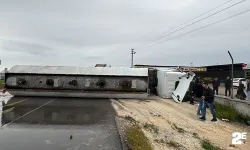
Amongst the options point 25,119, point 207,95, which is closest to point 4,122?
point 25,119

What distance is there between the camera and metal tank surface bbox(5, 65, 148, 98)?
20.3 metres

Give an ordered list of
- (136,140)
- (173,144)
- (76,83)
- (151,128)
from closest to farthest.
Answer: (136,140)
(173,144)
(151,128)
(76,83)

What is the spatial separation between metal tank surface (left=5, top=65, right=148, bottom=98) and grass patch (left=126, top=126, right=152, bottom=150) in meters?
10.9

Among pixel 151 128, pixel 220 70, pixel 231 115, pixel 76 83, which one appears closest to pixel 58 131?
pixel 151 128

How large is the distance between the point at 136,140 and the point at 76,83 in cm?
1327

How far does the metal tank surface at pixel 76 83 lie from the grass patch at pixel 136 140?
10.9 metres

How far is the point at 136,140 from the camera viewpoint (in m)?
7.94

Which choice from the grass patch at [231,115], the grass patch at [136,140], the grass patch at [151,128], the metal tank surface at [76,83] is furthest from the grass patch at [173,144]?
the metal tank surface at [76,83]

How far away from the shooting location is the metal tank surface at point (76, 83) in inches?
799

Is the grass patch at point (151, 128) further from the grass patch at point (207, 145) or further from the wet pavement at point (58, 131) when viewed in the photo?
the grass patch at point (207, 145)

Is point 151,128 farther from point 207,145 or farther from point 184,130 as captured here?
point 207,145

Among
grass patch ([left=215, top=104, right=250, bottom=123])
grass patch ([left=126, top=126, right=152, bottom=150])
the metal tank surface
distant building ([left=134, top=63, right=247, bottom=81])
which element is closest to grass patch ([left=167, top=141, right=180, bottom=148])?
grass patch ([left=126, top=126, right=152, bottom=150])

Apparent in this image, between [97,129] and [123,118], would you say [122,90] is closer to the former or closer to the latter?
[123,118]

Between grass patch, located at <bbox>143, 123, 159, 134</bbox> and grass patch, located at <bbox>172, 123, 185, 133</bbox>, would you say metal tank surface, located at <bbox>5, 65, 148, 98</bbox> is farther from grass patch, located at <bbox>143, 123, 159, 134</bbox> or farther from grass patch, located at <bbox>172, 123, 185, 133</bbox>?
grass patch, located at <bbox>143, 123, 159, 134</bbox>
